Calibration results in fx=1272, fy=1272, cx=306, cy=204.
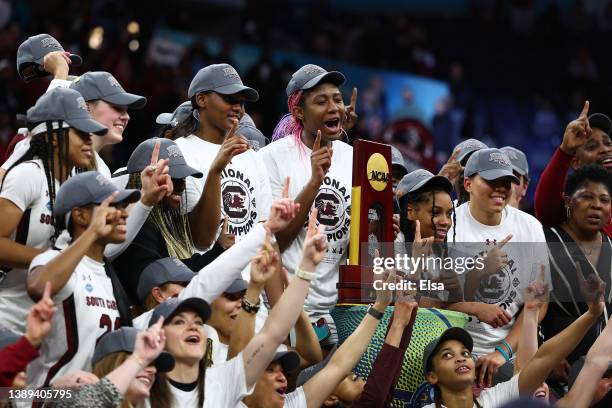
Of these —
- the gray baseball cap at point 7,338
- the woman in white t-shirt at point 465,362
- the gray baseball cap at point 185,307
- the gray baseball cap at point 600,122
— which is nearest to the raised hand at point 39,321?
the gray baseball cap at point 7,338

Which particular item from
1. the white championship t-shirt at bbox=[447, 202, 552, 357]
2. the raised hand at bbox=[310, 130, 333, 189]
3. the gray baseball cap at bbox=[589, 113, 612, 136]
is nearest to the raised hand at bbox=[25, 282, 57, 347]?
the raised hand at bbox=[310, 130, 333, 189]

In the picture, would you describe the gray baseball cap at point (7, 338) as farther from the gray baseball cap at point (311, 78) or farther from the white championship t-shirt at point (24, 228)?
the gray baseball cap at point (311, 78)

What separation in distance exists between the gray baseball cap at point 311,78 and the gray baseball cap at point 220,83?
243 millimetres

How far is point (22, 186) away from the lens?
5125 mm

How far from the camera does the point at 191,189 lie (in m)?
6.14

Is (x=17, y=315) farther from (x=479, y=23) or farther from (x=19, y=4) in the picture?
(x=479, y=23)

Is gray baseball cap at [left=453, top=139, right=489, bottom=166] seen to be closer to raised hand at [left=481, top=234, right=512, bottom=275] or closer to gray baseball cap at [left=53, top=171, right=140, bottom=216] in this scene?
raised hand at [left=481, top=234, right=512, bottom=275]

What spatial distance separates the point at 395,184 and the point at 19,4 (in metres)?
6.54

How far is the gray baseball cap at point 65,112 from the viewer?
5.32m

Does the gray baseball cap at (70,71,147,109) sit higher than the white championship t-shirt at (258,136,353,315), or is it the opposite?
the gray baseball cap at (70,71,147,109)

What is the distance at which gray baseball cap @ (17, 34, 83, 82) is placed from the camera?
254 inches

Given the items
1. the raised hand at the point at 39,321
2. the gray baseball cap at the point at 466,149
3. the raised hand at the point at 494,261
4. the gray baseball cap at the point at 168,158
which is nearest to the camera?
the raised hand at the point at 39,321

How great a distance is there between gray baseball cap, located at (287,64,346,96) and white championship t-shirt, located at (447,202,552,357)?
3.44ft

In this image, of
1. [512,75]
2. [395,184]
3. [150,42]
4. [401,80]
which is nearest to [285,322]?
[395,184]
